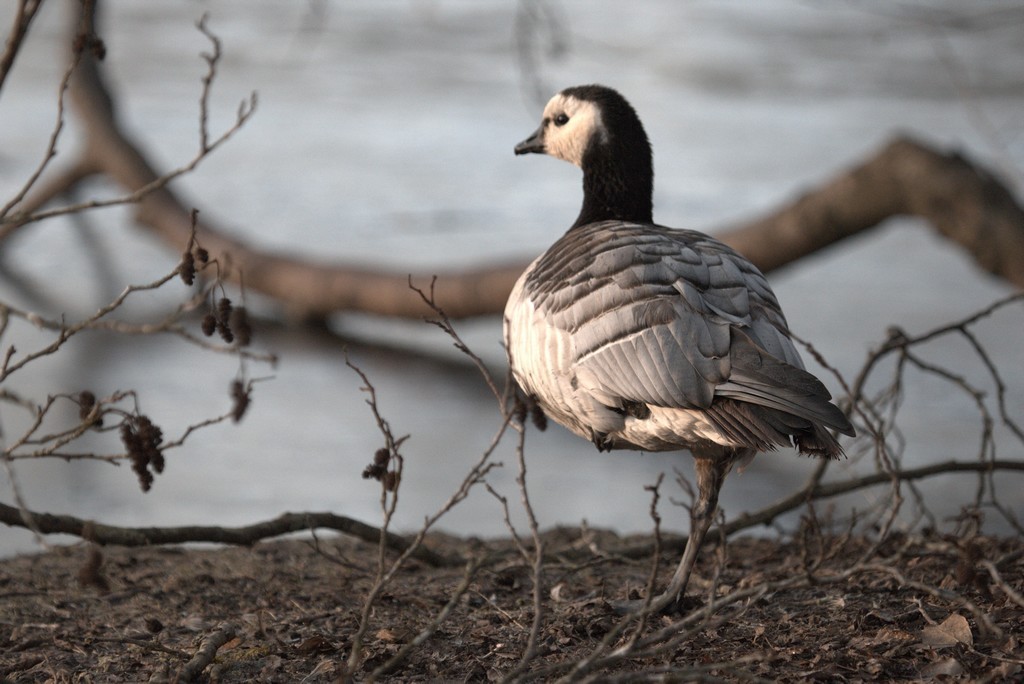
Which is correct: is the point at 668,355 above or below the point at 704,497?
above

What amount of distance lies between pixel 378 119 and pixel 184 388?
23.8 ft

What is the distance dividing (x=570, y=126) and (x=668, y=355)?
163 cm

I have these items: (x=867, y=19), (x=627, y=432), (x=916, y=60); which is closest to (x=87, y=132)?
(x=627, y=432)

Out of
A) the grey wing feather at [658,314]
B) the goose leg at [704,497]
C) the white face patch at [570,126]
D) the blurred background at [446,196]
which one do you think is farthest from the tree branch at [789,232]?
the goose leg at [704,497]

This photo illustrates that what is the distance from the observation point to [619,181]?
4.45 m

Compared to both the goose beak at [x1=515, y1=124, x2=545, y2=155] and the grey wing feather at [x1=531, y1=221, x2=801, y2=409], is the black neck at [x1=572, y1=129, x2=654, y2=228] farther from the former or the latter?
the grey wing feather at [x1=531, y1=221, x2=801, y2=409]

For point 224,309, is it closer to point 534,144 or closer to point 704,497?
point 704,497

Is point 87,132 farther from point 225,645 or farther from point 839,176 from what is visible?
point 225,645

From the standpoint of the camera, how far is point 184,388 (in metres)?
7.67

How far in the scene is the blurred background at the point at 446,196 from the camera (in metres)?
6.57

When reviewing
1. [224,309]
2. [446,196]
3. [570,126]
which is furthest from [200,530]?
[446,196]

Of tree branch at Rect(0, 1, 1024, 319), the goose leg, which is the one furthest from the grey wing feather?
tree branch at Rect(0, 1, 1024, 319)

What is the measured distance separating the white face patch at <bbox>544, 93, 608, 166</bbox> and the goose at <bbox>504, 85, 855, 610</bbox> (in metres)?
0.61

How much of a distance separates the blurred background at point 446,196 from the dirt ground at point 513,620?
1.33 metres
